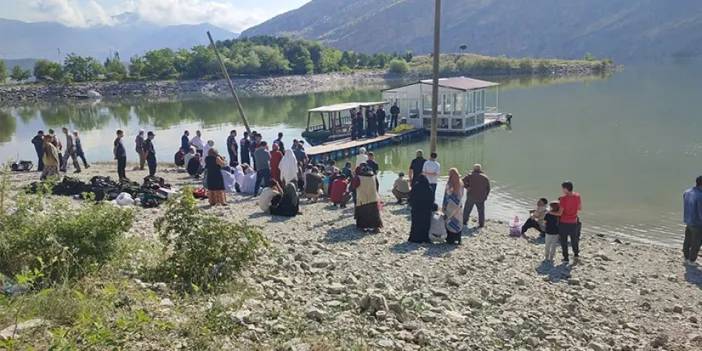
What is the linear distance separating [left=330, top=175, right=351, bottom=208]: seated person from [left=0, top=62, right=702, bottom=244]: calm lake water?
16.0ft

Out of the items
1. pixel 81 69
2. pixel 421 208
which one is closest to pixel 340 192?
pixel 421 208

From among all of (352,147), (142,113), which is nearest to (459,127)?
(352,147)

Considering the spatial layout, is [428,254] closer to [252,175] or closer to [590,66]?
[252,175]

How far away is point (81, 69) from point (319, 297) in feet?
366

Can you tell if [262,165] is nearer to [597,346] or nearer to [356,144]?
[597,346]

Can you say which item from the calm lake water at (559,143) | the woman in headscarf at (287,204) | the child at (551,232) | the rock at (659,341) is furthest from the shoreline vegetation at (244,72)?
the rock at (659,341)

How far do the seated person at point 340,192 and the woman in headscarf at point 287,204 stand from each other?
1.65 m

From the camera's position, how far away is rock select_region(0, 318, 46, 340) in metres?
5.14

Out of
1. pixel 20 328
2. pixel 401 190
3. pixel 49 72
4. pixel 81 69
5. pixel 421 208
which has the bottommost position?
pixel 401 190

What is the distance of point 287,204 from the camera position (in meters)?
14.0

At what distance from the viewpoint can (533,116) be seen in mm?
44750

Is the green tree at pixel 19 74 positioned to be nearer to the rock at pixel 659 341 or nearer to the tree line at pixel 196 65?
the tree line at pixel 196 65

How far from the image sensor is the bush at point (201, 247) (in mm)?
7500

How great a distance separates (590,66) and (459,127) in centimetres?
9037
